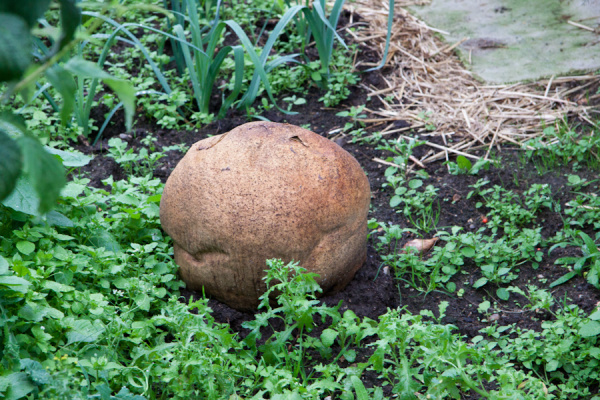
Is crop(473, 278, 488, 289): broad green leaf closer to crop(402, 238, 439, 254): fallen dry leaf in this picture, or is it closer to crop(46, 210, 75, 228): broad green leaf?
crop(402, 238, 439, 254): fallen dry leaf

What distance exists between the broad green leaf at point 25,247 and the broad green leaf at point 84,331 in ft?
1.31

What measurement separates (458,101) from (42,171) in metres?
3.82

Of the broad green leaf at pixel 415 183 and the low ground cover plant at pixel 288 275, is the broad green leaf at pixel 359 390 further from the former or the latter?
the broad green leaf at pixel 415 183

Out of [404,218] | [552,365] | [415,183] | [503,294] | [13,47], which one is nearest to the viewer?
[13,47]

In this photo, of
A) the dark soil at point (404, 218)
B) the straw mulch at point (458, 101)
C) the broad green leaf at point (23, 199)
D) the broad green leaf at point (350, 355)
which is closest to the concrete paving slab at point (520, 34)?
the straw mulch at point (458, 101)

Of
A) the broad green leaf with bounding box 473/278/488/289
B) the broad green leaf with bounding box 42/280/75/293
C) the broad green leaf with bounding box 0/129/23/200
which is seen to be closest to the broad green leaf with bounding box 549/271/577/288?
the broad green leaf with bounding box 473/278/488/289

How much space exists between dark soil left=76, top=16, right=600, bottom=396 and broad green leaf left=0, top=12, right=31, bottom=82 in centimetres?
181

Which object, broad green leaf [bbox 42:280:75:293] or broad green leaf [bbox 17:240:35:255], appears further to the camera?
broad green leaf [bbox 17:240:35:255]

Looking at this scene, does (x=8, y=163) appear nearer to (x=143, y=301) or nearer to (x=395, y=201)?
(x=143, y=301)

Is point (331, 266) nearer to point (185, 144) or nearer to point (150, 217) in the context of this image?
point (150, 217)

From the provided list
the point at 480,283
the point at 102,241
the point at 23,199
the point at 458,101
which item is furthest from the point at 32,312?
the point at 458,101

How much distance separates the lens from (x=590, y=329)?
215cm

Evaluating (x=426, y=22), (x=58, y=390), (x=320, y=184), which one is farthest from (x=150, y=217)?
(x=426, y=22)

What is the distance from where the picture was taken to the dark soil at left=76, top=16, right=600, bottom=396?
2.57m
